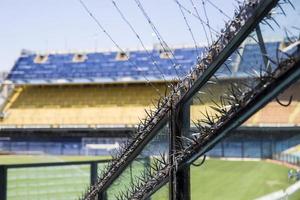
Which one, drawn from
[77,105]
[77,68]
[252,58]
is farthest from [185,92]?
[77,68]

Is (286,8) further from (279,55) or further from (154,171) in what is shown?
(154,171)

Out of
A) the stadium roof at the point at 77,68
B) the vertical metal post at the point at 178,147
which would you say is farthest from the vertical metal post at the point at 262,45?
the stadium roof at the point at 77,68

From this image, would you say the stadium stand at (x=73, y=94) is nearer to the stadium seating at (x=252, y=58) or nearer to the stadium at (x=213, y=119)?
the stadium at (x=213, y=119)

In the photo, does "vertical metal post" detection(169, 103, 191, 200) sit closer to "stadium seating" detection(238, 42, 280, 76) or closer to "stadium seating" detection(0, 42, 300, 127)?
"stadium seating" detection(238, 42, 280, 76)

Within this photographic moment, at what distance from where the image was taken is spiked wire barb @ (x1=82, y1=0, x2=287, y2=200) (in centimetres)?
137

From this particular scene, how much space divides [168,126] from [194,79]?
0.27 meters

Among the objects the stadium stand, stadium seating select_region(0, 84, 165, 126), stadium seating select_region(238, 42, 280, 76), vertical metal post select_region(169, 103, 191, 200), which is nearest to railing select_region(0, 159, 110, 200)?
vertical metal post select_region(169, 103, 191, 200)

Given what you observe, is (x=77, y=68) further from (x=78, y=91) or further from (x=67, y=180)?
(x=67, y=180)

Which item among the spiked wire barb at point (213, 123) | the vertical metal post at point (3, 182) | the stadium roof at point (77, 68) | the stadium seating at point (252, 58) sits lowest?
the vertical metal post at point (3, 182)

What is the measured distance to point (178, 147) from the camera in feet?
5.78

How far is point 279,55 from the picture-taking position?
124cm

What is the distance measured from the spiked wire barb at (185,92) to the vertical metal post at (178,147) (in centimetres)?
4

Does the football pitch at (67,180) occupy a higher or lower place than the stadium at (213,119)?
lower

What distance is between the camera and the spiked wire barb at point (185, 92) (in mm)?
1366
